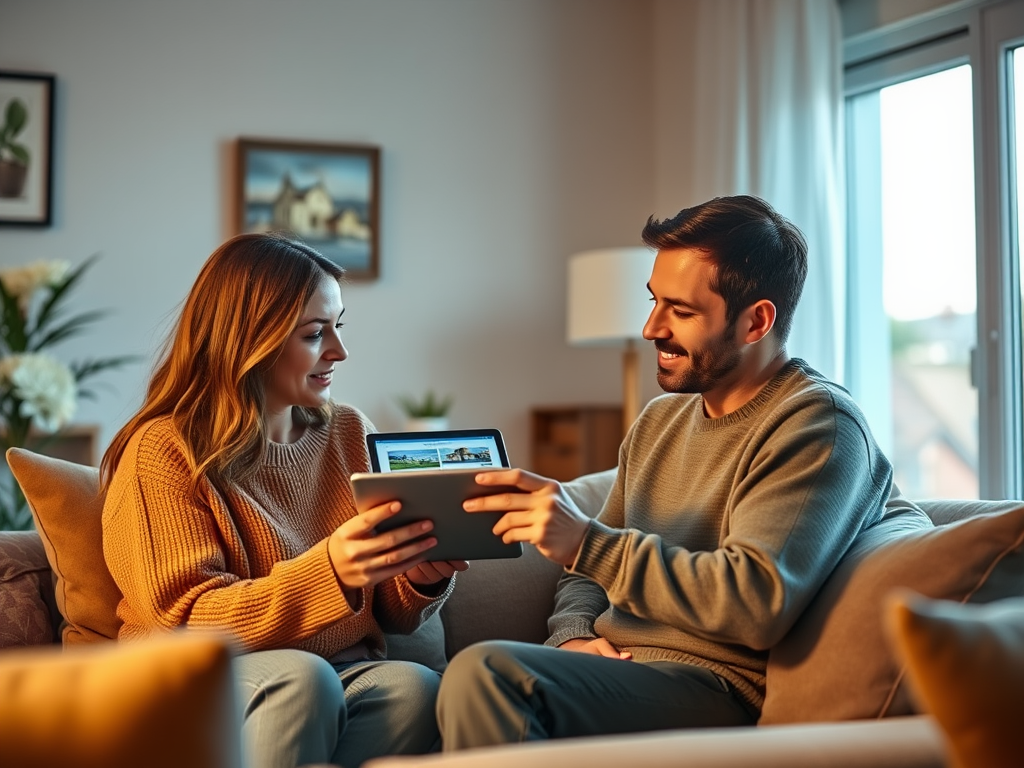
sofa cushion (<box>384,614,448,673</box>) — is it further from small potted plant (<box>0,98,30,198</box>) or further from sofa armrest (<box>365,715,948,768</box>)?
small potted plant (<box>0,98,30,198</box>)

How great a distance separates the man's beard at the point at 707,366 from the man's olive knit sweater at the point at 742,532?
0.07 metres

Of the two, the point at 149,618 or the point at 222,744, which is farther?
the point at 149,618

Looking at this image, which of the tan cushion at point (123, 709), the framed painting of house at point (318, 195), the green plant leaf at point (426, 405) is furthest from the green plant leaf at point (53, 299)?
the tan cushion at point (123, 709)

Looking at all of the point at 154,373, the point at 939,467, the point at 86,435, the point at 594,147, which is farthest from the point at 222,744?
the point at 594,147

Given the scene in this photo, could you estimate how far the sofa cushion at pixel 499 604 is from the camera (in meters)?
2.25

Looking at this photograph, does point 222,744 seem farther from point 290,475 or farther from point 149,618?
point 290,475

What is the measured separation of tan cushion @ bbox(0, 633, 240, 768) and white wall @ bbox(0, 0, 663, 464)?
3262mm

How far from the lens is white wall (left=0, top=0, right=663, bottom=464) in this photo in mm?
4105

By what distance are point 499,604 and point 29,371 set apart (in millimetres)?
1888

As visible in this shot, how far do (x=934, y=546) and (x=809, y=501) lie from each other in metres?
0.17

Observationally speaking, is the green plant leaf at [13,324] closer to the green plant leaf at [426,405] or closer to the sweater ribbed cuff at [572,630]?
the green plant leaf at [426,405]

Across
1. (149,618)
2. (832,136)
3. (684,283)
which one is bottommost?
(149,618)

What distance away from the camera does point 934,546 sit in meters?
1.54

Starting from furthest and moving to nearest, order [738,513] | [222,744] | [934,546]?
[738,513]
[934,546]
[222,744]
